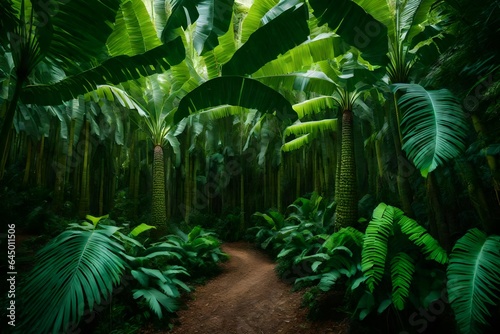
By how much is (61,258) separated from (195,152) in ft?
32.2

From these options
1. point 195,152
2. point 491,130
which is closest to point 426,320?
point 491,130

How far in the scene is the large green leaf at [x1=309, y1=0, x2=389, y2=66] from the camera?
10.3ft

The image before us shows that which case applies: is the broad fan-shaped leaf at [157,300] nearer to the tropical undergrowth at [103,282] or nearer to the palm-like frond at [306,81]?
the tropical undergrowth at [103,282]

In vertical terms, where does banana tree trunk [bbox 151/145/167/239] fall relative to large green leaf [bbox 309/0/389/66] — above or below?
below

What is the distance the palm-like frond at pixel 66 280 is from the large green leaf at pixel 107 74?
191 centimetres

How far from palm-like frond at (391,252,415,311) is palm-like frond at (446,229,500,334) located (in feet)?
1.49

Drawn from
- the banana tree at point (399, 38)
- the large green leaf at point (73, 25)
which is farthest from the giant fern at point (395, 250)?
the large green leaf at point (73, 25)

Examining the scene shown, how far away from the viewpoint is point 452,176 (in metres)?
4.23

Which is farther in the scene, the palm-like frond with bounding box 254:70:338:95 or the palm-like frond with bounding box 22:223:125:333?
the palm-like frond with bounding box 254:70:338:95

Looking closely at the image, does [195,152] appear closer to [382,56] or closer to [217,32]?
[217,32]

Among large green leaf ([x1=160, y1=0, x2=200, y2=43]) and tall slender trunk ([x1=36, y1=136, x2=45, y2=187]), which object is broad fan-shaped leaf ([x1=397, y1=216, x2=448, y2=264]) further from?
tall slender trunk ([x1=36, y1=136, x2=45, y2=187])

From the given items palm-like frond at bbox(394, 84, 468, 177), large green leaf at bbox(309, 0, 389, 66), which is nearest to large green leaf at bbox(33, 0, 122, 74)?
large green leaf at bbox(309, 0, 389, 66)

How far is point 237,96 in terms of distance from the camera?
13.1ft

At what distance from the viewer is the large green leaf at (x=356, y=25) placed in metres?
A: 3.14
